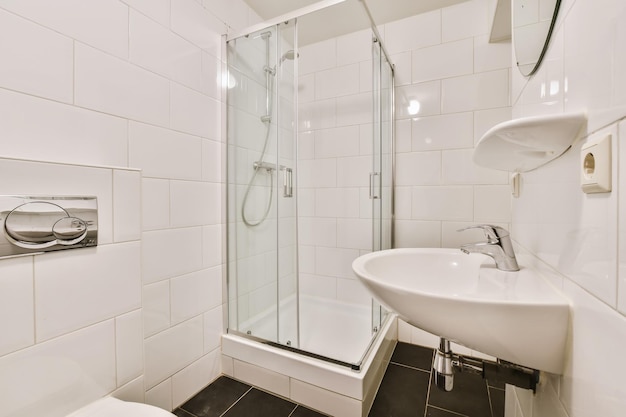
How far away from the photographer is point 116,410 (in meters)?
0.76

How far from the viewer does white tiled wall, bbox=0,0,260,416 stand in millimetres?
694

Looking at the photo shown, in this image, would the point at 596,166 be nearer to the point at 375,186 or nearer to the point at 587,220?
the point at 587,220

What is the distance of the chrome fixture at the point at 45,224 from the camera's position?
0.65 metres

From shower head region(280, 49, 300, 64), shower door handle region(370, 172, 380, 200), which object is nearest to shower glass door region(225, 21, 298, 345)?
shower head region(280, 49, 300, 64)

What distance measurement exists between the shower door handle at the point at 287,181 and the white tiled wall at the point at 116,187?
1.16ft

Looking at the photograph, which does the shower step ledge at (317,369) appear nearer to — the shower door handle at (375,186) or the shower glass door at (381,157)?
the shower glass door at (381,157)

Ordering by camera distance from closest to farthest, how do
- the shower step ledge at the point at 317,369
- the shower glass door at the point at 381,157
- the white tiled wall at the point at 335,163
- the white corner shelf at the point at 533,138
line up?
the white corner shelf at the point at 533,138 → the shower step ledge at the point at 317,369 → the shower glass door at the point at 381,157 → the white tiled wall at the point at 335,163

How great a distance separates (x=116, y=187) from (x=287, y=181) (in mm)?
802

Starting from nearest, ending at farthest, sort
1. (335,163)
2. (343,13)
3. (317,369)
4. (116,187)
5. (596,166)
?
(596,166) → (116,187) → (317,369) → (343,13) → (335,163)

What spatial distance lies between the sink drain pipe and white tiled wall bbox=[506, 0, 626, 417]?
0.13 ft

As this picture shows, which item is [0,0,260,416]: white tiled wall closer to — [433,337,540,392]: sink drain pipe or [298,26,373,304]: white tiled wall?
[298,26,373,304]: white tiled wall

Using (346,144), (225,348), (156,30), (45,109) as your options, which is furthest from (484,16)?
(225,348)

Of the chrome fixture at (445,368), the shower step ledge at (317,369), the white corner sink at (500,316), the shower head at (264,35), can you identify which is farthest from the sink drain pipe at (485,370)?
the shower head at (264,35)

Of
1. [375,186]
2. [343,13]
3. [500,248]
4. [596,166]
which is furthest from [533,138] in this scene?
[343,13]
